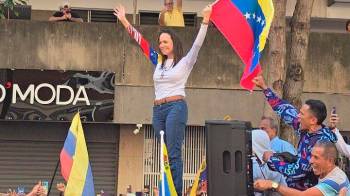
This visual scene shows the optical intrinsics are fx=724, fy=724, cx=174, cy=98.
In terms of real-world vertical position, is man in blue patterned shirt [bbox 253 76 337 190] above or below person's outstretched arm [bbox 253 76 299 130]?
below

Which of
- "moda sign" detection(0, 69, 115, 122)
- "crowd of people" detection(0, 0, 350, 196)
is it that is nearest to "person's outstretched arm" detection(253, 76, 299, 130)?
"crowd of people" detection(0, 0, 350, 196)

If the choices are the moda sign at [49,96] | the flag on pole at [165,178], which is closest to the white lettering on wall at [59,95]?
the moda sign at [49,96]

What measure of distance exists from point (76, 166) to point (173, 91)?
120 cm

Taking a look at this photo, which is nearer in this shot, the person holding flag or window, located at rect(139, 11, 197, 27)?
the person holding flag

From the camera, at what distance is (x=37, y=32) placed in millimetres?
16062

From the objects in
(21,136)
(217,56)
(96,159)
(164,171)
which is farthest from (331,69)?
(164,171)

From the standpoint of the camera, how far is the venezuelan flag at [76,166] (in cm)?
683

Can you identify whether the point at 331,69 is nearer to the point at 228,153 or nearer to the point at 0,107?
the point at 0,107

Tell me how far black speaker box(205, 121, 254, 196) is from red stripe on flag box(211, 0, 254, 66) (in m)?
1.43

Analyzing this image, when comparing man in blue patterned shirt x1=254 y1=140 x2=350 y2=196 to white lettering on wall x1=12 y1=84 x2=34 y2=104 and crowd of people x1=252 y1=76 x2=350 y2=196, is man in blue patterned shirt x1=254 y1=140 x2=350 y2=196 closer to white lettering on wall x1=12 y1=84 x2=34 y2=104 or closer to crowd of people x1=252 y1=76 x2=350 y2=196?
crowd of people x1=252 y1=76 x2=350 y2=196

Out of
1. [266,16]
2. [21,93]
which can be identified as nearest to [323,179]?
[266,16]

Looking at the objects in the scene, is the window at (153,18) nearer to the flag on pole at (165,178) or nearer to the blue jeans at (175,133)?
the blue jeans at (175,133)

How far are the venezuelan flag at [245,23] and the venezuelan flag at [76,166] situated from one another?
179 centimetres

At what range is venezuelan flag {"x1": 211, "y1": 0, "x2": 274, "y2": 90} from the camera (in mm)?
7451
